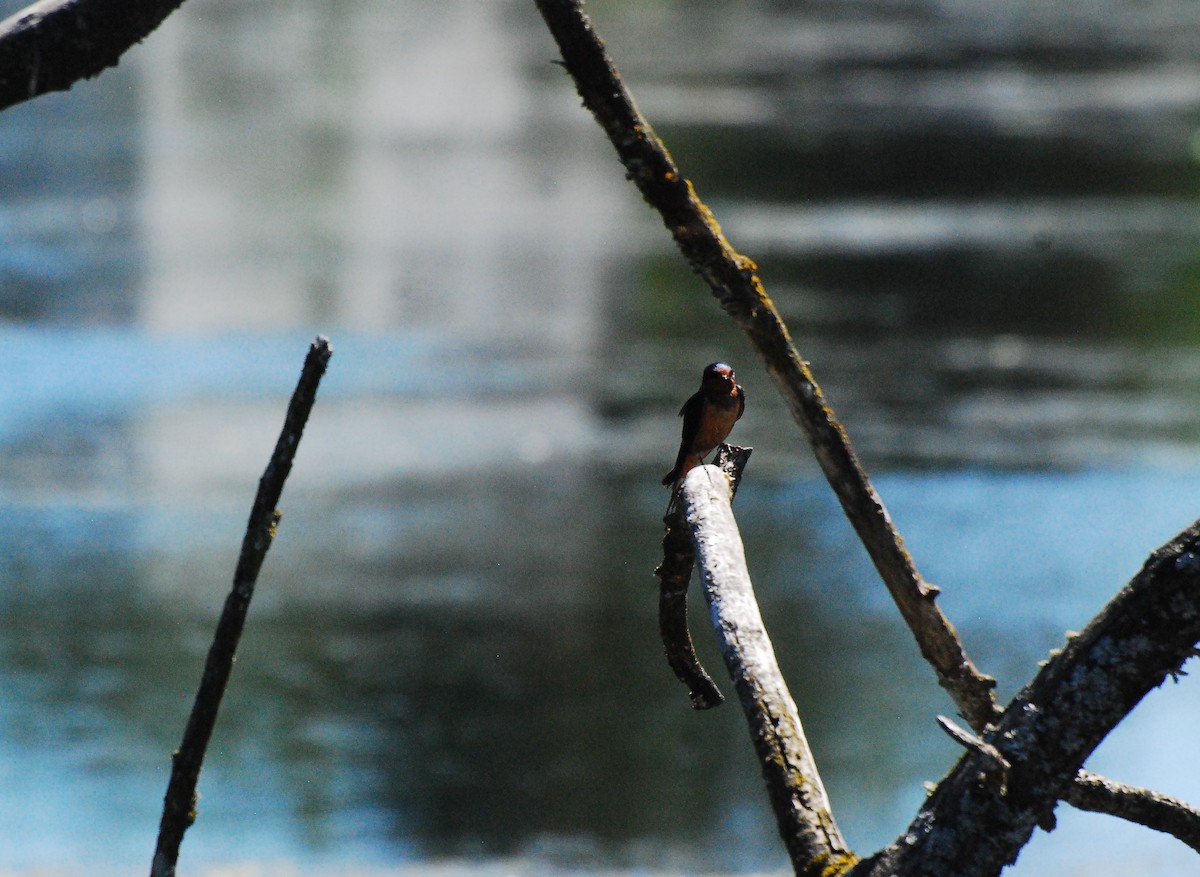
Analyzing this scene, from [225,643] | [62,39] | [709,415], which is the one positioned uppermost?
[62,39]

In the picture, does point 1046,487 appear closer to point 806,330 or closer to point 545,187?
point 806,330

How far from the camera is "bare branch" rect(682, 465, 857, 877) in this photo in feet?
6.45

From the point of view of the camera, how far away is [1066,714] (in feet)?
5.75

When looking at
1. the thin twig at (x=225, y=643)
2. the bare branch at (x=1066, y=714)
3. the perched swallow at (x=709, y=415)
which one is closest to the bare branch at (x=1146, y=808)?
the bare branch at (x=1066, y=714)

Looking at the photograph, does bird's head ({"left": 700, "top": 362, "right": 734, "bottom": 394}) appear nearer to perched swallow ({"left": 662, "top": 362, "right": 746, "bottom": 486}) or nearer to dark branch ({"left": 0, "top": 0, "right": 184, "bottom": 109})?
perched swallow ({"left": 662, "top": 362, "right": 746, "bottom": 486})

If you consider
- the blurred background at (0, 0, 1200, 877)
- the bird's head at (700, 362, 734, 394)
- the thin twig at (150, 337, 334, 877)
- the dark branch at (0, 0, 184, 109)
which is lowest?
the thin twig at (150, 337, 334, 877)

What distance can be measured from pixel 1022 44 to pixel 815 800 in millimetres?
31103

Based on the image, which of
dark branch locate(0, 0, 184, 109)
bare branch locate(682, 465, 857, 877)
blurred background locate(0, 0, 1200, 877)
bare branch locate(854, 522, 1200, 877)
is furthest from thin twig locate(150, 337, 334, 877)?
blurred background locate(0, 0, 1200, 877)

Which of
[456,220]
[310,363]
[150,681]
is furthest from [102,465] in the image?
[310,363]

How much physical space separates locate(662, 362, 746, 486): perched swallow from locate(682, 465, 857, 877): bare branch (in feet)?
0.97

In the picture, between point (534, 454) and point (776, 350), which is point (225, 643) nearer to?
point (776, 350)

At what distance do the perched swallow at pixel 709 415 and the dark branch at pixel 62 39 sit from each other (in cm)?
93

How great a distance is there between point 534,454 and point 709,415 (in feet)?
30.3

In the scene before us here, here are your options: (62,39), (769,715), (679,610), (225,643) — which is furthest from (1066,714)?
(62,39)
